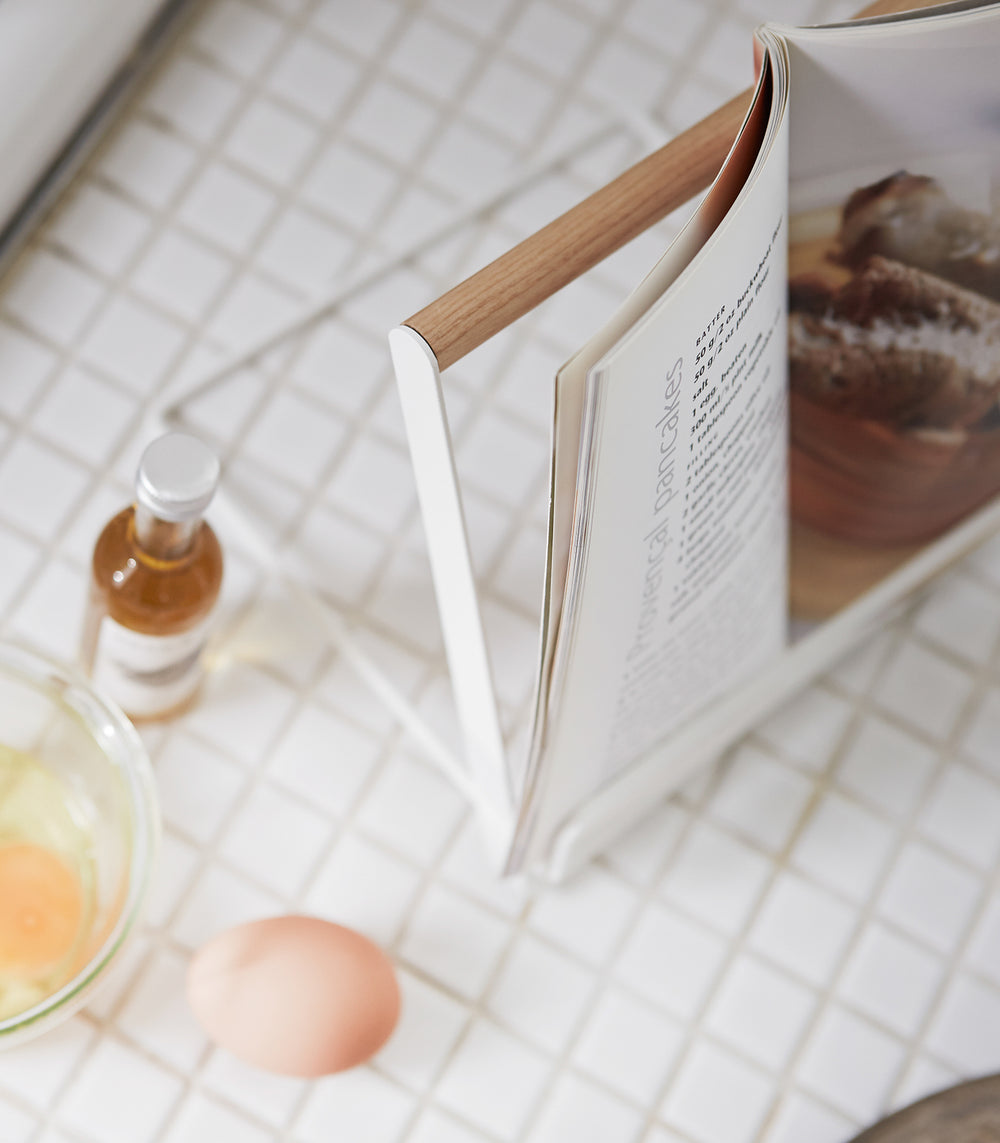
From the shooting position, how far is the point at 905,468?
1.64 feet

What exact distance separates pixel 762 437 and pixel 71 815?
0.33 metres

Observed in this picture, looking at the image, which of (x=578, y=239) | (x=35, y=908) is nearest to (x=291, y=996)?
(x=35, y=908)

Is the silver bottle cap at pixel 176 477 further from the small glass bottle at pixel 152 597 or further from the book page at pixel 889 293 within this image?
the book page at pixel 889 293

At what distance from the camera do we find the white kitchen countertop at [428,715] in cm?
54

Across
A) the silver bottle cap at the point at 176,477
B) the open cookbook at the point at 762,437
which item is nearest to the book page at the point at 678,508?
the open cookbook at the point at 762,437

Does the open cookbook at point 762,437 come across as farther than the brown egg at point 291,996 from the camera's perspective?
No

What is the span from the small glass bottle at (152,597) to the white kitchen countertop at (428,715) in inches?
1.8

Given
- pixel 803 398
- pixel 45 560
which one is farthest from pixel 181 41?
pixel 803 398

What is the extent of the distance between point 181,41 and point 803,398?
0.39 meters

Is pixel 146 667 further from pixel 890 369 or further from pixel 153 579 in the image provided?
pixel 890 369

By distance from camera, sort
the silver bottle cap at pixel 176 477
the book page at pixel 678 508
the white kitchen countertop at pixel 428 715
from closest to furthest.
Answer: the book page at pixel 678 508
the silver bottle cap at pixel 176 477
the white kitchen countertop at pixel 428 715

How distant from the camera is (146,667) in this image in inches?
19.8

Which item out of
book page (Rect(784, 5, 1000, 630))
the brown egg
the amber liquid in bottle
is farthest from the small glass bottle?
book page (Rect(784, 5, 1000, 630))

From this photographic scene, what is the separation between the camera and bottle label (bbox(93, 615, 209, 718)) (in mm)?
489
